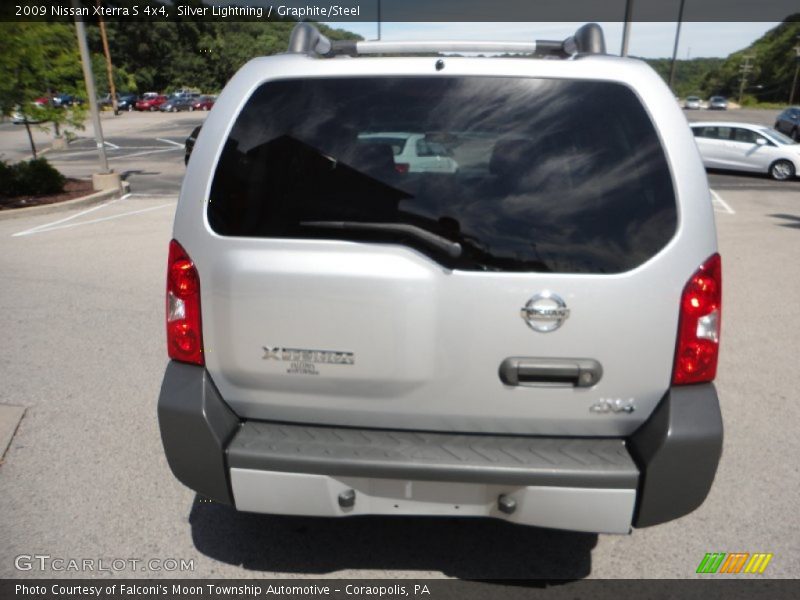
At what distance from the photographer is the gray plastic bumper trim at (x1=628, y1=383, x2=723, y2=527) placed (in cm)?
197

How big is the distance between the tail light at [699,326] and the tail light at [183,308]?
161cm

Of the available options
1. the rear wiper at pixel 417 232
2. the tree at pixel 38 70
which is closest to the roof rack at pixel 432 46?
the rear wiper at pixel 417 232

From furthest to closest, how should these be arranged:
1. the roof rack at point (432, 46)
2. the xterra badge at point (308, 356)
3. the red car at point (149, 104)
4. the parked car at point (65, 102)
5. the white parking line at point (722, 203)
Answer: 1. the red car at point (149, 104)
2. the parked car at point (65, 102)
3. the white parking line at point (722, 203)
4. the roof rack at point (432, 46)
5. the xterra badge at point (308, 356)

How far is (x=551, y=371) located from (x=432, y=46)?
4.54ft

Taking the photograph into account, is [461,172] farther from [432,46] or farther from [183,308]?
[183,308]

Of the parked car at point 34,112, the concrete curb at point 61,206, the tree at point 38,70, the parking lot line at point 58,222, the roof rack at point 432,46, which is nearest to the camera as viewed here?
the roof rack at point 432,46

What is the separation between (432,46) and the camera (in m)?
2.48

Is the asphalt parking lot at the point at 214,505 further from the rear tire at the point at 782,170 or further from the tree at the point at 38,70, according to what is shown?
the rear tire at the point at 782,170

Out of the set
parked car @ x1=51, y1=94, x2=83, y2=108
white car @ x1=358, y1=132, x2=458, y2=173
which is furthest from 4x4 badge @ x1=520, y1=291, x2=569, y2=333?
parked car @ x1=51, y1=94, x2=83, y2=108

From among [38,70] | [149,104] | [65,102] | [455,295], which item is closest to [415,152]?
[455,295]

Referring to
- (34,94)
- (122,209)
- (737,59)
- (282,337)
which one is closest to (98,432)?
(282,337)

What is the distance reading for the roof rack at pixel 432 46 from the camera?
2.45 m

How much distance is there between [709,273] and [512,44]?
54.0 inches

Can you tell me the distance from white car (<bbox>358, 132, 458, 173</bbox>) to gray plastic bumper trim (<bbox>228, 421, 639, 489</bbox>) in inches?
35.8
